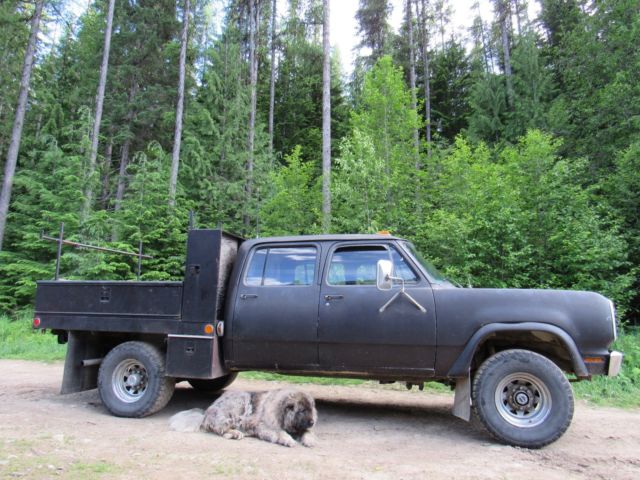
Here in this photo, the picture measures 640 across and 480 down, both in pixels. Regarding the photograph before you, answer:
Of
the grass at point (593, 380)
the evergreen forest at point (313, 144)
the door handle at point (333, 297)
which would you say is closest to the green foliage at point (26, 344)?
the grass at point (593, 380)

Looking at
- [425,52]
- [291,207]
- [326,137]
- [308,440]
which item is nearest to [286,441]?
[308,440]

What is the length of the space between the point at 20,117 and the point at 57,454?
1909 cm

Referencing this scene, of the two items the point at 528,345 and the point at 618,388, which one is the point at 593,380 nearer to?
the point at 618,388

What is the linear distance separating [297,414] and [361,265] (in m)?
1.68

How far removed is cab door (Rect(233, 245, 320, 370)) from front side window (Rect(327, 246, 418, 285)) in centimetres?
24

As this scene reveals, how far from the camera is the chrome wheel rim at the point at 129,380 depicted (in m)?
5.08

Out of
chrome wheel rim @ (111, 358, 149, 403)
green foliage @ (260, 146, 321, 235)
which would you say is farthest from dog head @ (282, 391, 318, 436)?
green foliage @ (260, 146, 321, 235)

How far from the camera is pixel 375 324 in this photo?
4422mm

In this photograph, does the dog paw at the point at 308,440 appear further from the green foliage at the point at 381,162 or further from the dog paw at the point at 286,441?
the green foliage at the point at 381,162

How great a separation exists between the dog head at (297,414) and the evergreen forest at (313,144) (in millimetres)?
7977

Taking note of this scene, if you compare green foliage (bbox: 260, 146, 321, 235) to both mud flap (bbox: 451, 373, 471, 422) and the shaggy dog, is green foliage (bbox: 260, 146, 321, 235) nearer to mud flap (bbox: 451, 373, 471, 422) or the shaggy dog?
the shaggy dog

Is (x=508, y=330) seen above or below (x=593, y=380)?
above

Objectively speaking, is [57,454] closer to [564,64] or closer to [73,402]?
[73,402]

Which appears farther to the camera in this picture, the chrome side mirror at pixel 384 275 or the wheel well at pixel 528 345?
the wheel well at pixel 528 345
